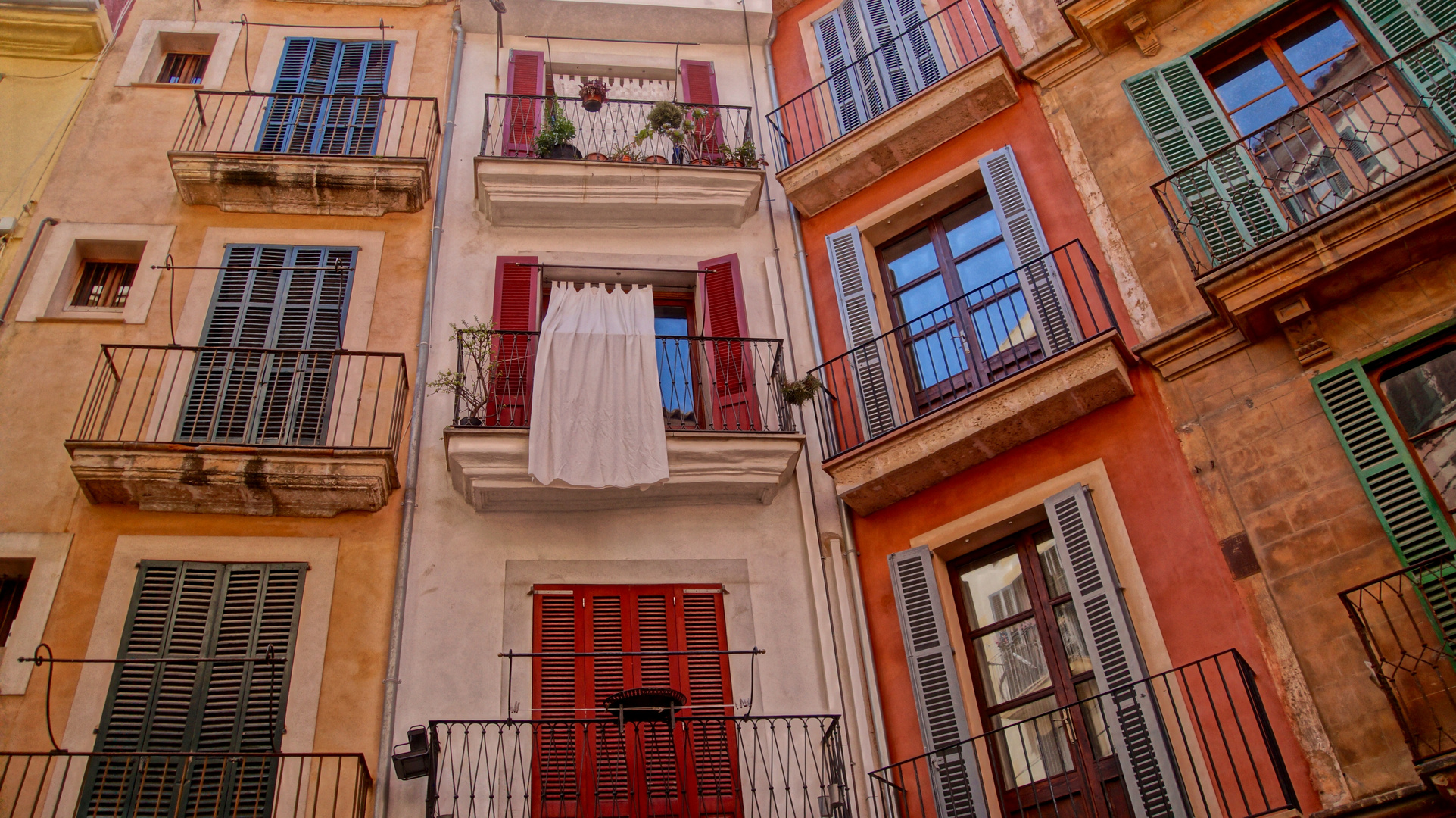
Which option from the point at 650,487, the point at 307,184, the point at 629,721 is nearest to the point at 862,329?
the point at 650,487

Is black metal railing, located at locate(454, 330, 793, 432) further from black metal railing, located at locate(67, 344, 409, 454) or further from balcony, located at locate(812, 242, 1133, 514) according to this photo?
black metal railing, located at locate(67, 344, 409, 454)

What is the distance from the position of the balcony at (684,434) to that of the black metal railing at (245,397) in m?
0.75

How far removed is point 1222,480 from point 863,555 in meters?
2.80

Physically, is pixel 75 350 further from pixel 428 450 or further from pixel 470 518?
pixel 470 518

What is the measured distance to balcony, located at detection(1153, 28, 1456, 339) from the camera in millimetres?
7199

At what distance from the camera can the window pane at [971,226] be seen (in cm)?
1014

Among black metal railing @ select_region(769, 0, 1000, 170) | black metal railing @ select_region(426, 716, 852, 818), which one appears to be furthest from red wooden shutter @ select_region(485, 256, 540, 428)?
black metal railing @ select_region(769, 0, 1000, 170)

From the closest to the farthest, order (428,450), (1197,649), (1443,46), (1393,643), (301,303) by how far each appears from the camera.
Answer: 1. (1393,643)
2. (1197,649)
3. (1443,46)
4. (428,450)
5. (301,303)

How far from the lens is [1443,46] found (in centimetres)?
793

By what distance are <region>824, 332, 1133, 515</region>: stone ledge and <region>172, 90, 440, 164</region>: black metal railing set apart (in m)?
5.46

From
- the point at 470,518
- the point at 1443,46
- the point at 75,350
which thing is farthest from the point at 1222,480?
the point at 75,350

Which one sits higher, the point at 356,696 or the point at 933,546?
the point at 933,546

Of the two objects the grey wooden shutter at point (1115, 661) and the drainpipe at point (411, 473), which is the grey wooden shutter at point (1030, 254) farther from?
the drainpipe at point (411, 473)

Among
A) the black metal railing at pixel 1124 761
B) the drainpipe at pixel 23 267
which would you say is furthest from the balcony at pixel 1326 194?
the drainpipe at pixel 23 267
